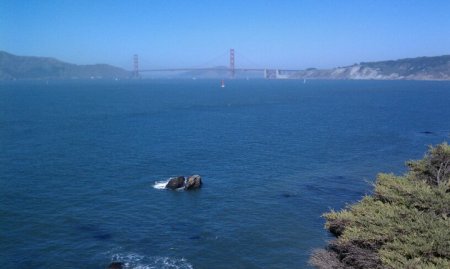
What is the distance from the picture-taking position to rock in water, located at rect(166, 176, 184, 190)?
142ft

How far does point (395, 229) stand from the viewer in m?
19.1

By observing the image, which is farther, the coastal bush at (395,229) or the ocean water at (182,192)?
the ocean water at (182,192)

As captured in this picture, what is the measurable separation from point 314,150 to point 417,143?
1772cm

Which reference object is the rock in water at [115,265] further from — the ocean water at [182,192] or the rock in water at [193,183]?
the rock in water at [193,183]

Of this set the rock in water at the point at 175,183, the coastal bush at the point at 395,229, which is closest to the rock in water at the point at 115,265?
the coastal bush at the point at 395,229

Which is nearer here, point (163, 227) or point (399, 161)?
point (163, 227)

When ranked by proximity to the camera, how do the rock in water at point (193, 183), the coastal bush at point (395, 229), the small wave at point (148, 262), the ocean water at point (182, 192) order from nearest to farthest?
the coastal bush at point (395, 229), the small wave at point (148, 262), the ocean water at point (182, 192), the rock in water at point (193, 183)

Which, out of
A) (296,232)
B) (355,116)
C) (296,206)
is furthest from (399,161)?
(355,116)

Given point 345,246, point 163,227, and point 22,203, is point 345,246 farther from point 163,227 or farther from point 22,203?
point 22,203

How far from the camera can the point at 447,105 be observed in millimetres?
123312

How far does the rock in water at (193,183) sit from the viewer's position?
43125mm

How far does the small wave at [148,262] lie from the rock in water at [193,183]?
1430cm

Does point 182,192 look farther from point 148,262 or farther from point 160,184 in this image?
point 148,262

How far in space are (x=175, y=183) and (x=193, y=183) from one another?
1.77 meters
